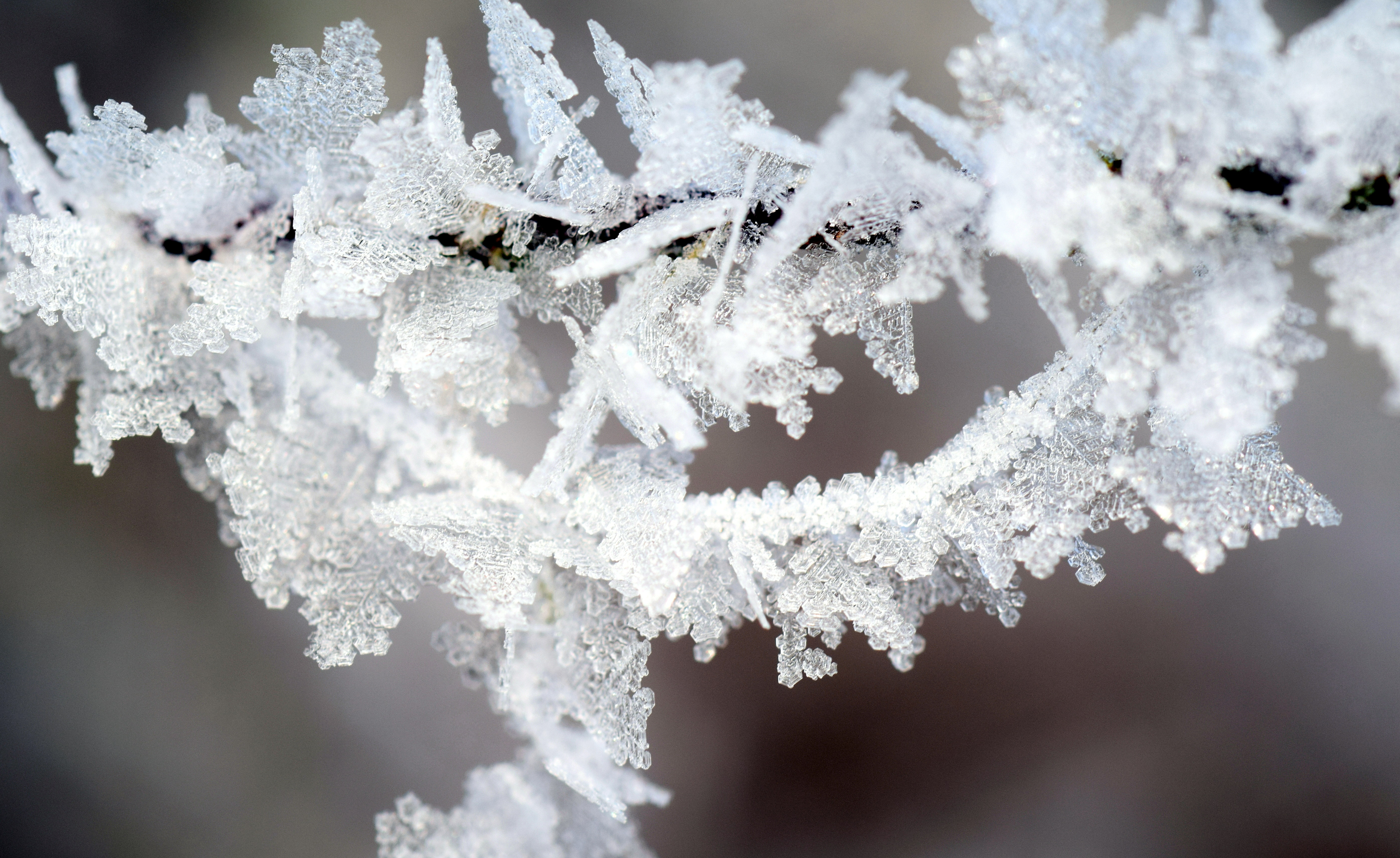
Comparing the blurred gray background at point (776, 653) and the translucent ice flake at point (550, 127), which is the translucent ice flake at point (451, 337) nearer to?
the translucent ice flake at point (550, 127)

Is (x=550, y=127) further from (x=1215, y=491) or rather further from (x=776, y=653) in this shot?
(x=776, y=653)

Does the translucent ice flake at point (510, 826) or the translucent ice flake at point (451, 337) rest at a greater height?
the translucent ice flake at point (451, 337)

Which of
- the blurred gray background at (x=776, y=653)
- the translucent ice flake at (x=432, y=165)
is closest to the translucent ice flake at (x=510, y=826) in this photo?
the blurred gray background at (x=776, y=653)

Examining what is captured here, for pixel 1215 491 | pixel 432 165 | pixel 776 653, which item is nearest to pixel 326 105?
pixel 432 165

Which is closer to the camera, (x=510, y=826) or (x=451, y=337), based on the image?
(x=451, y=337)

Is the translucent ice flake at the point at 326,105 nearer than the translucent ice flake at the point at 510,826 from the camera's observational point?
Yes

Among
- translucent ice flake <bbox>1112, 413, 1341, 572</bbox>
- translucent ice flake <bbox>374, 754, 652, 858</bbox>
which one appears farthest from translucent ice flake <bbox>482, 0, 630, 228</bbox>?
translucent ice flake <bbox>374, 754, 652, 858</bbox>

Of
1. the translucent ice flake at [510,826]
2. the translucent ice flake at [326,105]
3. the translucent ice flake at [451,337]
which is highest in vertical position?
the translucent ice flake at [326,105]

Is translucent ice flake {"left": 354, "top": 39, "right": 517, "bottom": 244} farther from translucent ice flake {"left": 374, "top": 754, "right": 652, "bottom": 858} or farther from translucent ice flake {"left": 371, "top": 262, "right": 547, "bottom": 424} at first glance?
translucent ice flake {"left": 374, "top": 754, "right": 652, "bottom": 858}

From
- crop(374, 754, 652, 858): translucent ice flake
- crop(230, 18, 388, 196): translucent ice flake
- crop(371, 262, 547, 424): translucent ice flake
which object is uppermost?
crop(230, 18, 388, 196): translucent ice flake
